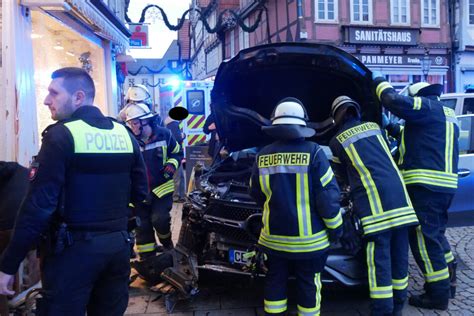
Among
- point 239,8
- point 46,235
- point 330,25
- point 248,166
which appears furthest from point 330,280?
point 239,8

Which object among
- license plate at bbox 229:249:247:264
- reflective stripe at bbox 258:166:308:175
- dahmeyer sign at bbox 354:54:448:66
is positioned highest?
dahmeyer sign at bbox 354:54:448:66

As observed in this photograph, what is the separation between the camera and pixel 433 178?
12.8 ft

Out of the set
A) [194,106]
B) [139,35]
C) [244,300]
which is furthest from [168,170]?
[139,35]

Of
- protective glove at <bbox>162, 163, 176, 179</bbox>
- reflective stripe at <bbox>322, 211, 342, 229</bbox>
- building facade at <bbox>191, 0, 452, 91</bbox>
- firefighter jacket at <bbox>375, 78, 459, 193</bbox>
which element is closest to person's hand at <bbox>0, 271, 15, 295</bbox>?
reflective stripe at <bbox>322, 211, 342, 229</bbox>

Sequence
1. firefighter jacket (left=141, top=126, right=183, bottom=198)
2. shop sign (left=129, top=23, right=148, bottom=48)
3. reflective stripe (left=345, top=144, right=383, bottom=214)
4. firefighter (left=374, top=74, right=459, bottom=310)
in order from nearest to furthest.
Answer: reflective stripe (left=345, top=144, right=383, bottom=214) → firefighter (left=374, top=74, right=459, bottom=310) → firefighter jacket (left=141, top=126, right=183, bottom=198) → shop sign (left=129, top=23, right=148, bottom=48)

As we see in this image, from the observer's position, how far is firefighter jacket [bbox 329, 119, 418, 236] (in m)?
3.56

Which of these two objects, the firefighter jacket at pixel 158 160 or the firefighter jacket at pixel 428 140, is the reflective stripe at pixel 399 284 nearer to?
the firefighter jacket at pixel 428 140

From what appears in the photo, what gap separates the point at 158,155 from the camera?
4.79 meters

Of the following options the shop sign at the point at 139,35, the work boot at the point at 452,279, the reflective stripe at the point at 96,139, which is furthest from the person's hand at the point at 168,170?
the shop sign at the point at 139,35

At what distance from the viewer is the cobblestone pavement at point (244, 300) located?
3.89m

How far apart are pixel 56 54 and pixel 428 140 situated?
215 inches

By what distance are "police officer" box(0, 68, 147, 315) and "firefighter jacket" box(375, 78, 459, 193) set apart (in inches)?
94.9

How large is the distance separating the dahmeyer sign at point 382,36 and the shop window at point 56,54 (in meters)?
12.2

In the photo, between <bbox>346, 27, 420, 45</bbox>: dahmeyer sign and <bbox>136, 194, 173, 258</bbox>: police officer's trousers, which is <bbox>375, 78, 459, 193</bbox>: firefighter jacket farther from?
<bbox>346, 27, 420, 45</bbox>: dahmeyer sign
